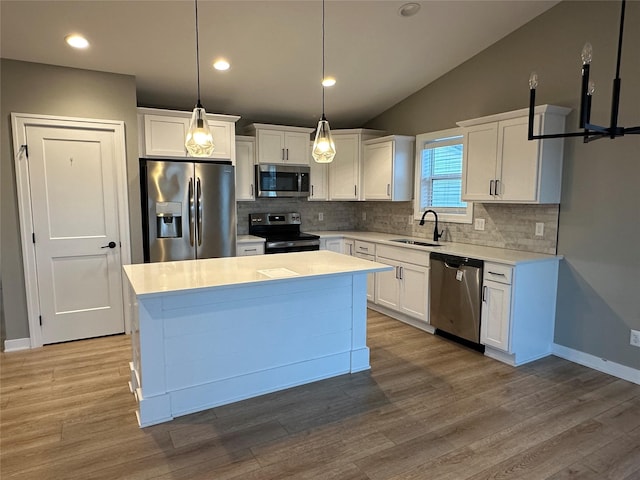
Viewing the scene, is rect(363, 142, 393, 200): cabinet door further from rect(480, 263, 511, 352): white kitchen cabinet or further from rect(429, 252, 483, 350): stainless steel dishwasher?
rect(480, 263, 511, 352): white kitchen cabinet

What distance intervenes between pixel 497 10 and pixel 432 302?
2.63m

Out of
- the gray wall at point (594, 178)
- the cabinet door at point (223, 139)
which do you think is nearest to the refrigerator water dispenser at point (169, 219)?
the cabinet door at point (223, 139)

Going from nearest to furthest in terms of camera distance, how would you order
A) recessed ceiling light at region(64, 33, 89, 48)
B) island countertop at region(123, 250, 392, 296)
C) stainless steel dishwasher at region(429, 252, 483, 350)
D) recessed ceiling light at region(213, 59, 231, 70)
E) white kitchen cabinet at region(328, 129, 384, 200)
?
island countertop at region(123, 250, 392, 296)
recessed ceiling light at region(64, 33, 89, 48)
stainless steel dishwasher at region(429, 252, 483, 350)
recessed ceiling light at region(213, 59, 231, 70)
white kitchen cabinet at region(328, 129, 384, 200)

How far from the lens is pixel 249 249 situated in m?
4.62

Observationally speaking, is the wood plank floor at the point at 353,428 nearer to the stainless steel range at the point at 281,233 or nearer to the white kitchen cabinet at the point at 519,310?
the white kitchen cabinet at the point at 519,310

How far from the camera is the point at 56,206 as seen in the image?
3564mm

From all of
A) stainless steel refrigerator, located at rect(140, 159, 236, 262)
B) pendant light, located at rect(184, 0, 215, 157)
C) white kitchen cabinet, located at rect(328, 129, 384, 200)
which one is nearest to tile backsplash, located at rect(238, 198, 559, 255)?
white kitchen cabinet, located at rect(328, 129, 384, 200)

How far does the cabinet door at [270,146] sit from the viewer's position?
15.8 ft

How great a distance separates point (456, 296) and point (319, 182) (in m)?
2.52

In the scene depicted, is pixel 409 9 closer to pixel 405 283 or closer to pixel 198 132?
pixel 198 132

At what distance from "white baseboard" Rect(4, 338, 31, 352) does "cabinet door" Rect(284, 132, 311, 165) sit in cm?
326

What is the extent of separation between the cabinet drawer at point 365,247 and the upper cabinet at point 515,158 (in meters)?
1.34

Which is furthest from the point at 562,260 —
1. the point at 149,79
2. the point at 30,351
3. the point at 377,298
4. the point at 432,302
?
the point at 30,351

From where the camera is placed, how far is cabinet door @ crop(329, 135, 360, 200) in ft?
17.2
